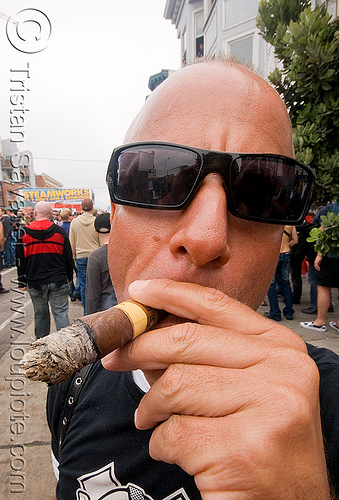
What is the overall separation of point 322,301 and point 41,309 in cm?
504

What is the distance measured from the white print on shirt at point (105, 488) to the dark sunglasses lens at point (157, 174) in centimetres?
96

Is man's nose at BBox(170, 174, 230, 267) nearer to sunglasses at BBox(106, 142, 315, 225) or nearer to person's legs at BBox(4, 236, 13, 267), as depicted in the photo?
sunglasses at BBox(106, 142, 315, 225)

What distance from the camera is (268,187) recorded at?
3.09 feet

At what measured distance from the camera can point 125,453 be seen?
3.19ft

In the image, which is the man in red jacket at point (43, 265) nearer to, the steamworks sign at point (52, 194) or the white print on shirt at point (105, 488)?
the white print on shirt at point (105, 488)

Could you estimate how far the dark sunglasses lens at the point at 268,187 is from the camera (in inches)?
→ 34.8

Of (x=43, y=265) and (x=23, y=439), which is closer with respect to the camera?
(x=23, y=439)

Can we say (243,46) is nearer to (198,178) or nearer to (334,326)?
(334,326)

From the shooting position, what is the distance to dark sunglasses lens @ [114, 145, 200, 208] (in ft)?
2.87

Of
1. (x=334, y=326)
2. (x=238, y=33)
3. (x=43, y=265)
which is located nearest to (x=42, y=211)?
(x=43, y=265)

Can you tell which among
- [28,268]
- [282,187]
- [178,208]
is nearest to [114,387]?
[178,208]

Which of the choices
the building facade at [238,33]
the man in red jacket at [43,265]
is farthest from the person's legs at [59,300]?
the building facade at [238,33]

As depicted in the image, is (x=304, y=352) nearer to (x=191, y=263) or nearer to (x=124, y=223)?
(x=191, y=263)

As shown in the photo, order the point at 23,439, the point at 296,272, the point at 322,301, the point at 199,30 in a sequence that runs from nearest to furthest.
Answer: the point at 23,439, the point at 322,301, the point at 296,272, the point at 199,30
